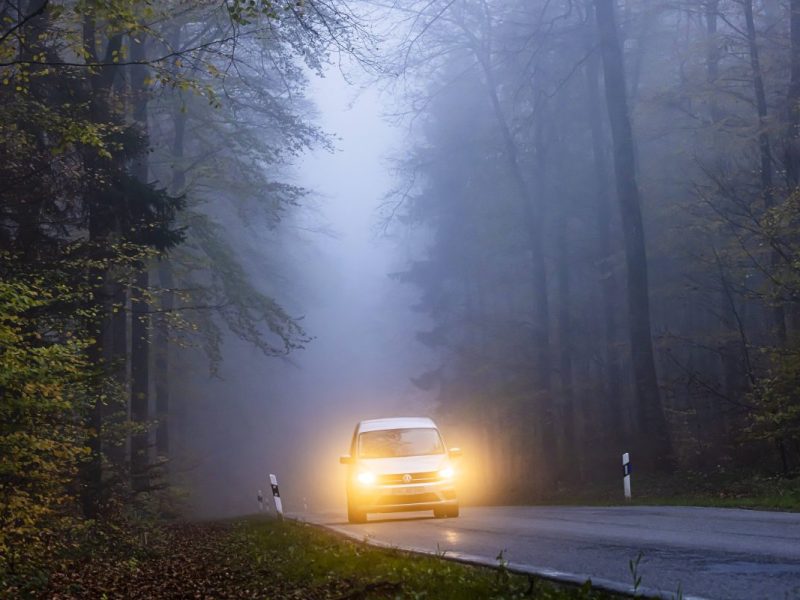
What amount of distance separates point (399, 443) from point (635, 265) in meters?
8.84

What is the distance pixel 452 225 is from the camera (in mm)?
41812

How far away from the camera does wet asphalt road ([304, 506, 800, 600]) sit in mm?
7516

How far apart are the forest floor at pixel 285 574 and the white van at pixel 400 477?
1.25 m

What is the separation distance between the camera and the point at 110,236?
18984 mm

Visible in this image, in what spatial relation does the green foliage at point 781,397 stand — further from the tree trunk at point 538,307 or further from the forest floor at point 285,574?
the tree trunk at point 538,307

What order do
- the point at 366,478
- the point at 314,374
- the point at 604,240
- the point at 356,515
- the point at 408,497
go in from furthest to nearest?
1. the point at 314,374
2. the point at 604,240
3. the point at 356,515
4. the point at 366,478
5. the point at 408,497

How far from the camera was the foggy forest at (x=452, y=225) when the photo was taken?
14023mm

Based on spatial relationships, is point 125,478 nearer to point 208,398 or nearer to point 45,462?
point 45,462

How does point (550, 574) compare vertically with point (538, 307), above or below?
below

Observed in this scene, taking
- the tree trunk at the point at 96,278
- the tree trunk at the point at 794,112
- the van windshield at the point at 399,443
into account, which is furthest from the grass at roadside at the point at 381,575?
the tree trunk at the point at 794,112

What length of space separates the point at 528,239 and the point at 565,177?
9.21 ft

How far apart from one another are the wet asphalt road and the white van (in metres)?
0.60

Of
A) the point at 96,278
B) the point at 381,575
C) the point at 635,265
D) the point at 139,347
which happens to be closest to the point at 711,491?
the point at 635,265

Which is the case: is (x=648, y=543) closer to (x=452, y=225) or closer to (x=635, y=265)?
(x=635, y=265)
